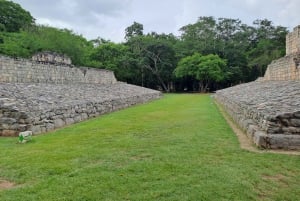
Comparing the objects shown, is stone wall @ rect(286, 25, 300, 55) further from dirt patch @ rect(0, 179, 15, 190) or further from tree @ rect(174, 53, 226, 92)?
tree @ rect(174, 53, 226, 92)

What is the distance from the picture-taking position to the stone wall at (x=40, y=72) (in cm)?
1070

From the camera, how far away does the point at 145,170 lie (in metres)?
4.23

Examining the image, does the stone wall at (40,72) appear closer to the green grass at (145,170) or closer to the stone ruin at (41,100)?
the stone ruin at (41,100)

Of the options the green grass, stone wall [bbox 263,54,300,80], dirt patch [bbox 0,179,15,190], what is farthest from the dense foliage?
dirt patch [bbox 0,179,15,190]

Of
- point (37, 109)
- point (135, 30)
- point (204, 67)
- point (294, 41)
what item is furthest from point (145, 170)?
point (135, 30)

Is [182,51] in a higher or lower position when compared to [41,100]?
higher

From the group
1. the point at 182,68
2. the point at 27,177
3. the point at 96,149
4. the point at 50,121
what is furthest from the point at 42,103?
the point at 182,68

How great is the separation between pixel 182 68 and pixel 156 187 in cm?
3371

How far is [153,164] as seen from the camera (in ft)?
14.8

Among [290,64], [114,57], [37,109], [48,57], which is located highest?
[114,57]

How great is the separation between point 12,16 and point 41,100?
32.8 meters

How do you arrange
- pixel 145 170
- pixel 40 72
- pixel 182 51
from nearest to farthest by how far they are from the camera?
pixel 145 170 < pixel 40 72 < pixel 182 51

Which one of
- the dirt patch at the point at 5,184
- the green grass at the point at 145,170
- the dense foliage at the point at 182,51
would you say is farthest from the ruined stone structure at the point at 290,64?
the dense foliage at the point at 182,51

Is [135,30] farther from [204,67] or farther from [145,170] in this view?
[145,170]
